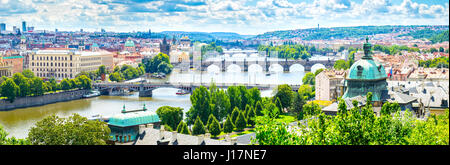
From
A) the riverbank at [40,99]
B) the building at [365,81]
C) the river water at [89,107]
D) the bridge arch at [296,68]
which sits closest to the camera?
the building at [365,81]

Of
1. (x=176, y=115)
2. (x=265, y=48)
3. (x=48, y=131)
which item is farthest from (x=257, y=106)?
(x=265, y=48)

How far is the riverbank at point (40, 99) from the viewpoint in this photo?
24.4m

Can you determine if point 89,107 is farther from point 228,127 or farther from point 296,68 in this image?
point 296,68

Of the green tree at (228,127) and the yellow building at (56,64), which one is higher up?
the yellow building at (56,64)

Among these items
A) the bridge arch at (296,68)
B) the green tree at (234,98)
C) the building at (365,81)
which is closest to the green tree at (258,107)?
the green tree at (234,98)

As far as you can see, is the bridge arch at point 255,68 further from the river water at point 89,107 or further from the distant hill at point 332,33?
the distant hill at point 332,33

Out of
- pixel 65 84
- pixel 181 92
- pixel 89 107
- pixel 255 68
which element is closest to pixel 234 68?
pixel 255 68

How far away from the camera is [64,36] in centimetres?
7256

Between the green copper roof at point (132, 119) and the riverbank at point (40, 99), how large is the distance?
45.2 feet

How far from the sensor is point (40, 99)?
2622cm

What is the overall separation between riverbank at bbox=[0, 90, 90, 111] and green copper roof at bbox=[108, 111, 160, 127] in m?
13.8

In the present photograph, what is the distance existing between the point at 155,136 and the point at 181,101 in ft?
52.7

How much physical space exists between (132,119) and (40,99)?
1568 cm
